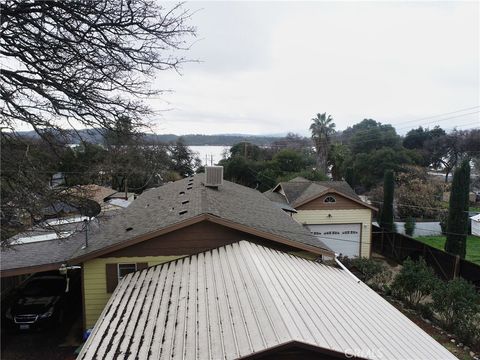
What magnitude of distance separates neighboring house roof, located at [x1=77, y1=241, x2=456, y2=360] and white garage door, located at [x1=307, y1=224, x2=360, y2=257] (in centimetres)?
1206

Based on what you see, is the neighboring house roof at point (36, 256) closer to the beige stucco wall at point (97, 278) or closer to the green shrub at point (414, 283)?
the beige stucco wall at point (97, 278)

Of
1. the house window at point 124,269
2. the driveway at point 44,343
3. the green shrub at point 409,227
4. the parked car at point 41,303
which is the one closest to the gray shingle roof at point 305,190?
the green shrub at point 409,227

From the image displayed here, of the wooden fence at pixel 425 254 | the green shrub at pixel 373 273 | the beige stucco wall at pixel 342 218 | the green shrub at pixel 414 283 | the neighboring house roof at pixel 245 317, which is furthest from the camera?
the beige stucco wall at pixel 342 218

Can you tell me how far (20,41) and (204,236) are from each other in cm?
573

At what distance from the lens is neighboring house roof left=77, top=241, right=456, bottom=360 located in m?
4.65

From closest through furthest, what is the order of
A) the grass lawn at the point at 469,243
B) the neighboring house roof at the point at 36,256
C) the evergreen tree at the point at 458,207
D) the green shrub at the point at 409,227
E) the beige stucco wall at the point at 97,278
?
the neighboring house roof at the point at 36,256 → the beige stucco wall at the point at 97,278 → the evergreen tree at the point at 458,207 → the grass lawn at the point at 469,243 → the green shrub at the point at 409,227

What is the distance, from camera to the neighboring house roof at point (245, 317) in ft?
15.3

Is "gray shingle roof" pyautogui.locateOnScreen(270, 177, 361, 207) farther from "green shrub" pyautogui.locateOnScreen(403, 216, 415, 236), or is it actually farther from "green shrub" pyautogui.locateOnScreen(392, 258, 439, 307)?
"green shrub" pyautogui.locateOnScreen(392, 258, 439, 307)

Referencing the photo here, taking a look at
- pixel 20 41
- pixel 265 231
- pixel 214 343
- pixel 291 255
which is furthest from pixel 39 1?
pixel 291 255

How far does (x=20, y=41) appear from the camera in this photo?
5.31 m

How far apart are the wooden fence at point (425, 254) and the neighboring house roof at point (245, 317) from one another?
8.64 m

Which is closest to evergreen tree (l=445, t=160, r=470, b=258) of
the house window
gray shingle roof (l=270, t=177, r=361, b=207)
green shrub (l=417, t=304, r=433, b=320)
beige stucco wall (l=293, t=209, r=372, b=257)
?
beige stucco wall (l=293, t=209, r=372, b=257)

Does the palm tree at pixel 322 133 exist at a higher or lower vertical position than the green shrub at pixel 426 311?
higher

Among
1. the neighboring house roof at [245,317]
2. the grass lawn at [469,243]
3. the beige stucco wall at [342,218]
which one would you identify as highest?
the neighboring house roof at [245,317]
